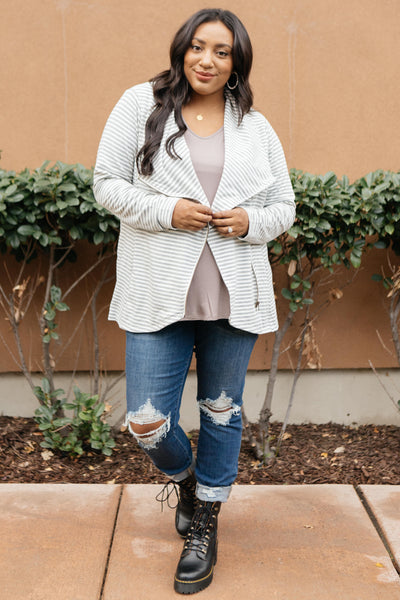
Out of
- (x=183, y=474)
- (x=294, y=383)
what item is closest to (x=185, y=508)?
(x=183, y=474)

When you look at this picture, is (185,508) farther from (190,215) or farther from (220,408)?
(190,215)

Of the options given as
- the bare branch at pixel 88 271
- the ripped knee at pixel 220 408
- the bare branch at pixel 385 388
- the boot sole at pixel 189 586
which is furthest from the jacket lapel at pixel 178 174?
the bare branch at pixel 385 388

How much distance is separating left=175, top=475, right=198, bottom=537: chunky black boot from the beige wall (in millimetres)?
2140

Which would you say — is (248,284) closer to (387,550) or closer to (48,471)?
(387,550)

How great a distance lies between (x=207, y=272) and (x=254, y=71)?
Result: 82.1 inches

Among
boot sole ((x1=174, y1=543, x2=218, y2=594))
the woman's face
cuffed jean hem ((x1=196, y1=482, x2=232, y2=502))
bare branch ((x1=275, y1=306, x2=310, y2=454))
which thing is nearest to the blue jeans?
cuffed jean hem ((x1=196, y1=482, x2=232, y2=502))

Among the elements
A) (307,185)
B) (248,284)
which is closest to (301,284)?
(307,185)

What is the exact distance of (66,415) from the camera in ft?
13.5

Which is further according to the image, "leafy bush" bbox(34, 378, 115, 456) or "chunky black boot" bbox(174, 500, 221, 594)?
"leafy bush" bbox(34, 378, 115, 456)

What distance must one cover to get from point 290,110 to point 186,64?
1.76 m

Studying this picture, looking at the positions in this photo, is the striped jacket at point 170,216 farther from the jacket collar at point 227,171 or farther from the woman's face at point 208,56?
the woman's face at point 208,56

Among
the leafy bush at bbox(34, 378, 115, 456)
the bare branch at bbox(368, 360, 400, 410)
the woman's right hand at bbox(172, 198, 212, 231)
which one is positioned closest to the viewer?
the woman's right hand at bbox(172, 198, 212, 231)

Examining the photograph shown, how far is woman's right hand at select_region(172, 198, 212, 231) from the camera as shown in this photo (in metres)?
2.19

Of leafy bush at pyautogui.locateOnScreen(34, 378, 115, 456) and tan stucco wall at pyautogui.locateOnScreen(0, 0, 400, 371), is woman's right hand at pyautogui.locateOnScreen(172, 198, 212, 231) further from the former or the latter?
tan stucco wall at pyautogui.locateOnScreen(0, 0, 400, 371)
